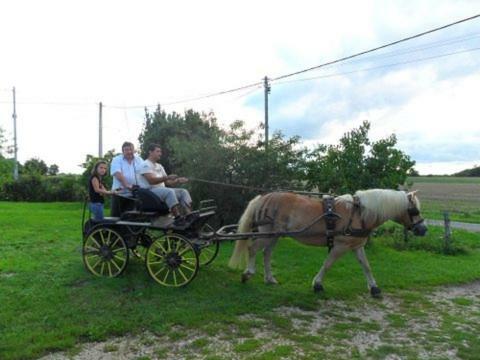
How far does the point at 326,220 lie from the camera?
6383 millimetres

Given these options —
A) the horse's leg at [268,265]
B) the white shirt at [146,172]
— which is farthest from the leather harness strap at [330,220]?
the white shirt at [146,172]

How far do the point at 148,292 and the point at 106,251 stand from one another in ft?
3.40

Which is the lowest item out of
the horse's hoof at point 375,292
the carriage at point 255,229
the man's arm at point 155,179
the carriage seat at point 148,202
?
the horse's hoof at point 375,292

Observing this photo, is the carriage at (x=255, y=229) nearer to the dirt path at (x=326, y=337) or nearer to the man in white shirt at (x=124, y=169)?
the man in white shirt at (x=124, y=169)

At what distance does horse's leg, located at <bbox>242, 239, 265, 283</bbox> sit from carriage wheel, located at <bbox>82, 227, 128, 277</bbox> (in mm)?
1820

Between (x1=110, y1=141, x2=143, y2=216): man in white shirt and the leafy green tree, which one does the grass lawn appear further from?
the leafy green tree

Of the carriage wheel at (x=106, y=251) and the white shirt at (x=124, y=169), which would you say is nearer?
the carriage wheel at (x=106, y=251)

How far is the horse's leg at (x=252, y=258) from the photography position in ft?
22.2

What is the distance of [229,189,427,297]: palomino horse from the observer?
6375 millimetres

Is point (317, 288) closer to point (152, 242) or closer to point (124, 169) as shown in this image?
point (152, 242)

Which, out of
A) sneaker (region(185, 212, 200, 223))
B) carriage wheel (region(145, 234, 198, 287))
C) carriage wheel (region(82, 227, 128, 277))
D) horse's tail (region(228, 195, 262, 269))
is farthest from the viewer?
horse's tail (region(228, 195, 262, 269))

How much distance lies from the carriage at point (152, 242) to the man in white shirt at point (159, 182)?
13cm

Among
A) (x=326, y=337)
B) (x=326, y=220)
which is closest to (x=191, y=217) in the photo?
(x=326, y=220)

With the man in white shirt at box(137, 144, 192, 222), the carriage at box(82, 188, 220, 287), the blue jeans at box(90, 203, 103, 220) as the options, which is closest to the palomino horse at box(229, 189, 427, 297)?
the carriage at box(82, 188, 220, 287)
